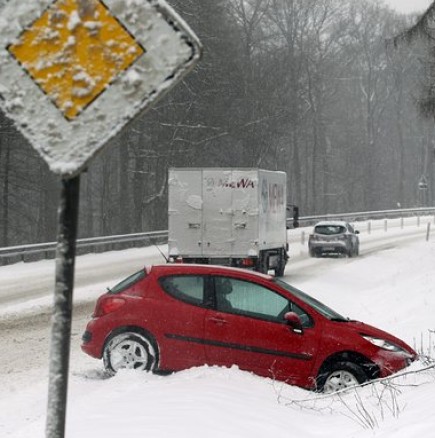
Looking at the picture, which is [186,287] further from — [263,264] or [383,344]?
[263,264]

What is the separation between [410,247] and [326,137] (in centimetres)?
3475

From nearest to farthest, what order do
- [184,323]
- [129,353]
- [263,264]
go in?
[184,323] < [129,353] < [263,264]

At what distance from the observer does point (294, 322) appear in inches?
402

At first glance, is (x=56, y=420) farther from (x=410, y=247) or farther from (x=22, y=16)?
(x=410, y=247)

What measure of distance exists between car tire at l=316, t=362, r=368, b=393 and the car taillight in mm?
2818

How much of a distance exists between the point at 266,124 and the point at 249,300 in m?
34.8

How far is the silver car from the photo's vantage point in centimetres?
3309

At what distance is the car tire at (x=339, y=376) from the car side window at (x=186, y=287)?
183cm

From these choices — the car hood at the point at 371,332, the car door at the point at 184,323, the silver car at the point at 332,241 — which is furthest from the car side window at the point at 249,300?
the silver car at the point at 332,241

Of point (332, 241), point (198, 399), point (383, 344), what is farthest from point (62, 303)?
point (332, 241)

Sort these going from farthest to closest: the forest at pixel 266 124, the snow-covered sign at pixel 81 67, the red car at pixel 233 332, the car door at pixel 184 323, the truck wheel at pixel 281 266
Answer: the forest at pixel 266 124 → the truck wheel at pixel 281 266 → the car door at pixel 184 323 → the red car at pixel 233 332 → the snow-covered sign at pixel 81 67

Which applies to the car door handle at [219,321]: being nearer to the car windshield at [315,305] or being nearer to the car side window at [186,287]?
the car side window at [186,287]

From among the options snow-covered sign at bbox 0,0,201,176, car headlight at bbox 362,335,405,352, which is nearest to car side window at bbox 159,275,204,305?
car headlight at bbox 362,335,405,352

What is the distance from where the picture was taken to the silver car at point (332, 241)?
3309cm
